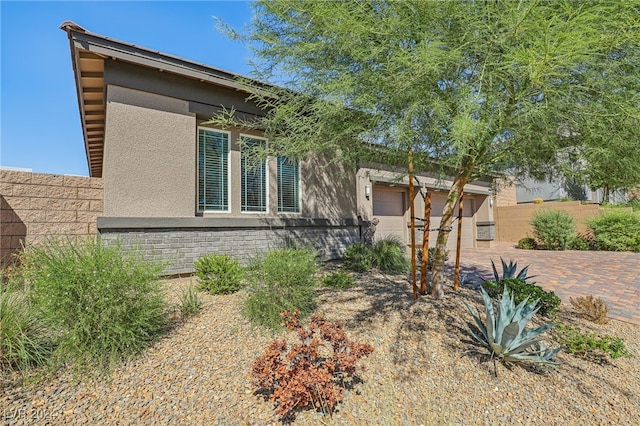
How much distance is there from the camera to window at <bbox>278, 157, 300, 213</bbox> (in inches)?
340

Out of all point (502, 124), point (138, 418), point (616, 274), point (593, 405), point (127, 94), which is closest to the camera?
point (138, 418)

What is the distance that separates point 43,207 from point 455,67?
7.46m

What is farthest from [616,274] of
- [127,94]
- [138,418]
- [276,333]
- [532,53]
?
[127,94]

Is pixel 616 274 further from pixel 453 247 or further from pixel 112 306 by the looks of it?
pixel 112 306

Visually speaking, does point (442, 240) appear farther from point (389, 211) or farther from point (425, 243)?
point (389, 211)

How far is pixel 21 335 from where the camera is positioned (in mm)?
3264

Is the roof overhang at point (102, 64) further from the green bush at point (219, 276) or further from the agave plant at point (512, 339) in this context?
the agave plant at point (512, 339)

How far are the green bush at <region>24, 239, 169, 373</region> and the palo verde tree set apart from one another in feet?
10.9

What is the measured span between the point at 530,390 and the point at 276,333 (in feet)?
9.41

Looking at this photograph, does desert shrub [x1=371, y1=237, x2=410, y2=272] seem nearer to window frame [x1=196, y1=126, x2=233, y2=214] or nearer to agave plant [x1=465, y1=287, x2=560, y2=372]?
window frame [x1=196, y1=126, x2=233, y2=214]

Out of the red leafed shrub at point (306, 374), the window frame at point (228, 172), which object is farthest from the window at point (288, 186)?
the red leafed shrub at point (306, 374)

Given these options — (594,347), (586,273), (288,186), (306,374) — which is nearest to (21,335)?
(306,374)

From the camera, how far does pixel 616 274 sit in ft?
28.5

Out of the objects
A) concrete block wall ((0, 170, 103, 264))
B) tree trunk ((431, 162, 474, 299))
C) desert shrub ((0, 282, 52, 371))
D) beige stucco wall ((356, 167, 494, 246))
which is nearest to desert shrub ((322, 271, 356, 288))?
tree trunk ((431, 162, 474, 299))
